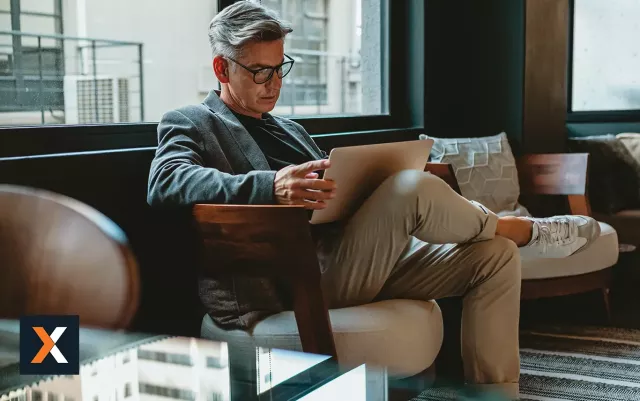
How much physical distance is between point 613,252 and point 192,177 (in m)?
2.06

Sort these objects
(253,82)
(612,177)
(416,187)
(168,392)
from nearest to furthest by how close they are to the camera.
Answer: (168,392) < (416,187) < (253,82) < (612,177)

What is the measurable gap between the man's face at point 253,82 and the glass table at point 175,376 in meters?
0.91

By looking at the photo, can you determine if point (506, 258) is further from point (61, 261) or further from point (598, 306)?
point (598, 306)

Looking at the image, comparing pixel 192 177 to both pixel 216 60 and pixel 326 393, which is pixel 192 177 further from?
pixel 326 393

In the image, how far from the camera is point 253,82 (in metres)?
2.21

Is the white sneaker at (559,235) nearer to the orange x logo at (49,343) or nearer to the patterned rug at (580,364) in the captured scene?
the patterned rug at (580,364)

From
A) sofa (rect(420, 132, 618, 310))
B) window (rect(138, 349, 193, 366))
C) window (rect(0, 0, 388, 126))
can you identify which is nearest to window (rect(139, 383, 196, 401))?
window (rect(138, 349, 193, 366))

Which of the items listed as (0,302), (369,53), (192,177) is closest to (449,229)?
(192,177)

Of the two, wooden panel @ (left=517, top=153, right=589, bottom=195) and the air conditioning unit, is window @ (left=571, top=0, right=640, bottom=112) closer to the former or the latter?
wooden panel @ (left=517, top=153, right=589, bottom=195)

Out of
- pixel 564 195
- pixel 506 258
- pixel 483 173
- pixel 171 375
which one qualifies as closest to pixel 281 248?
pixel 171 375

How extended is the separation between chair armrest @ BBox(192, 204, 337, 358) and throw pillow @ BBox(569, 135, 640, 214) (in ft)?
8.51

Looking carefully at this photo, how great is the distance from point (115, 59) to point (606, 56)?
3.34 metres

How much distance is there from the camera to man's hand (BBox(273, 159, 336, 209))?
183 centimetres

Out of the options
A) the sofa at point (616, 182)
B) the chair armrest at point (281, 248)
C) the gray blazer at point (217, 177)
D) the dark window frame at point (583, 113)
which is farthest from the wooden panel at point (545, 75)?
the chair armrest at point (281, 248)
